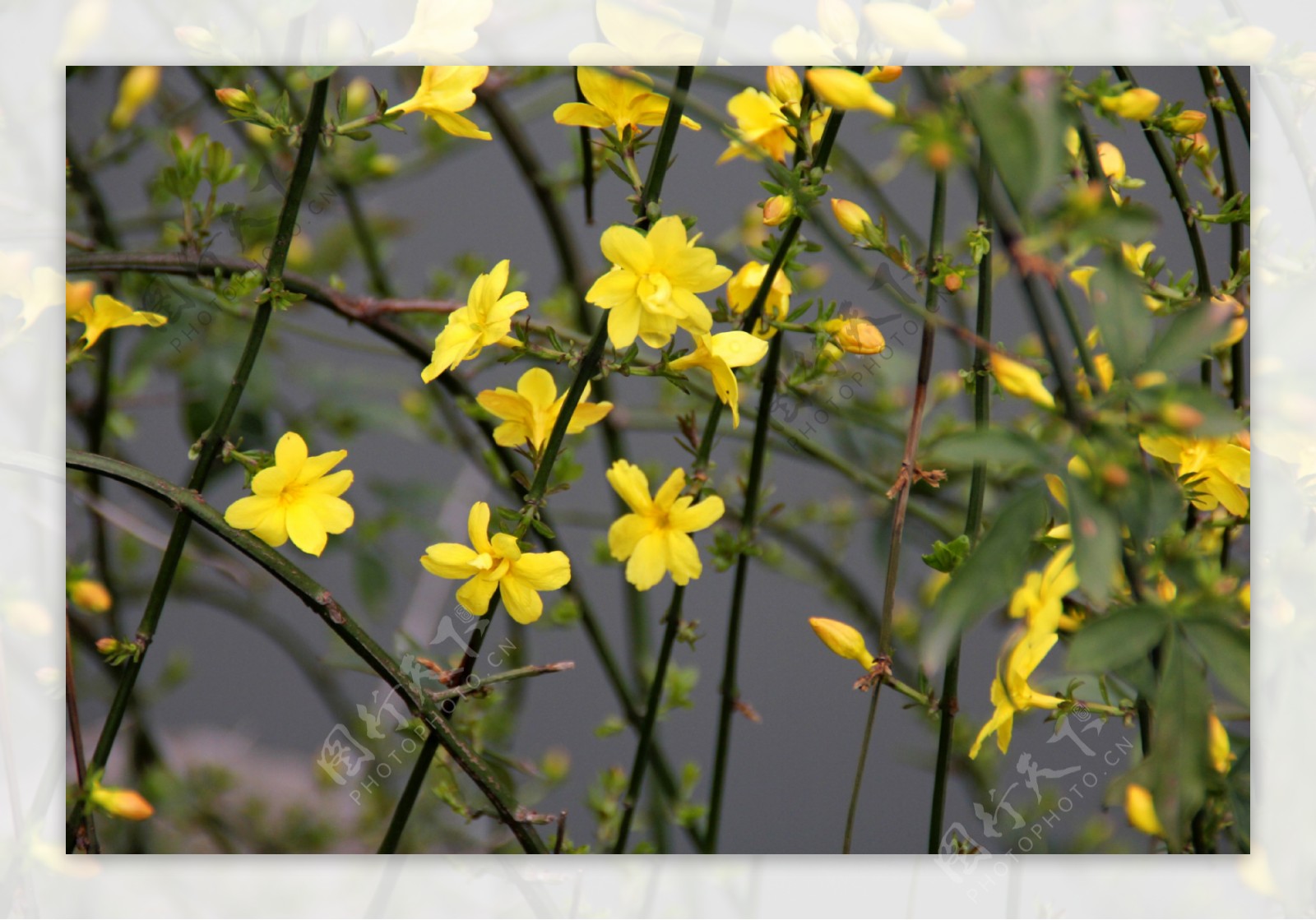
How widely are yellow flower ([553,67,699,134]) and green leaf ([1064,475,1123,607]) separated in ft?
1.34

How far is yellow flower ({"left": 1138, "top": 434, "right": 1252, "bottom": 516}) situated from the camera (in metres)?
0.89

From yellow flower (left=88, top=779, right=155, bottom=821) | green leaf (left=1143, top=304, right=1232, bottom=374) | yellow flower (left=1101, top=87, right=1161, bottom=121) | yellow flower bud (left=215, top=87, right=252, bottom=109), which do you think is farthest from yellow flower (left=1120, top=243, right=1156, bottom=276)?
yellow flower (left=88, top=779, right=155, bottom=821)

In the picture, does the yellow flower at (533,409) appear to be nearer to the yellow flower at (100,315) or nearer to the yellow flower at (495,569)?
the yellow flower at (495,569)

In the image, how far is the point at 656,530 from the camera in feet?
2.89

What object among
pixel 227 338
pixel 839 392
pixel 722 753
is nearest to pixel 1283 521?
pixel 839 392

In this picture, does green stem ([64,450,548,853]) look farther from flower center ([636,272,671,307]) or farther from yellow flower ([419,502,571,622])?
flower center ([636,272,671,307])

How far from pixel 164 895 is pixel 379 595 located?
0.32 meters

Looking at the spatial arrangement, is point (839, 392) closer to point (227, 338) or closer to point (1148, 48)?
point (1148, 48)

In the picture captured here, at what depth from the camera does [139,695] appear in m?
0.97

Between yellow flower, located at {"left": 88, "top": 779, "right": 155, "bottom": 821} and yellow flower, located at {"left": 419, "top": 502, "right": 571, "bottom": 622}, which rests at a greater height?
yellow flower, located at {"left": 419, "top": 502, "right": 571, "bottom": 622}

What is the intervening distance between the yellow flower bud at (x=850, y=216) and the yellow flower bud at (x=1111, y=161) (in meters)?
0.24

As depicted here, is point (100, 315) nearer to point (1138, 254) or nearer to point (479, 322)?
point (479, 322)

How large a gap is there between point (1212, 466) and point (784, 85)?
463 millimetres

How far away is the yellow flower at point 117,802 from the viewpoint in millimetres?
915
